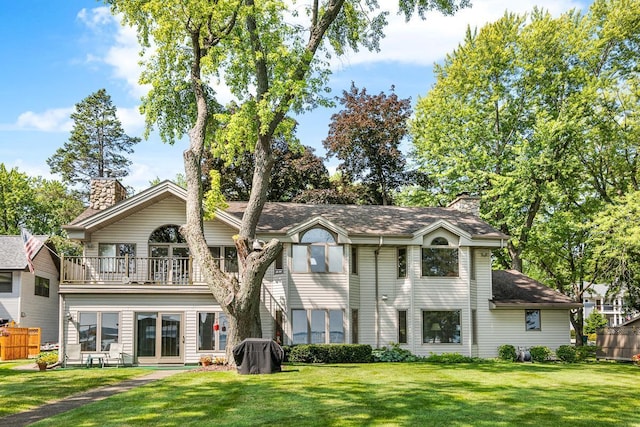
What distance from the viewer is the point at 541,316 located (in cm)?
2719

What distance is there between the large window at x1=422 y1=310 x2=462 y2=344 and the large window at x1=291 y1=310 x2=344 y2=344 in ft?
12.1

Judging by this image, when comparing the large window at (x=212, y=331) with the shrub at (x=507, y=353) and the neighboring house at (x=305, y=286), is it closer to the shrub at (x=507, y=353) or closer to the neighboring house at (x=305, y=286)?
the neighboring house at (x=305, y=286)

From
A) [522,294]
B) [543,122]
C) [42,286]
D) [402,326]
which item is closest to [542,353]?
[522,294]

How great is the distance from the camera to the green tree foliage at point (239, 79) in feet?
68.7

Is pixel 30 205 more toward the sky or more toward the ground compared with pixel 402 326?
more toward the sky

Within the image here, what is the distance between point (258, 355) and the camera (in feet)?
60.8

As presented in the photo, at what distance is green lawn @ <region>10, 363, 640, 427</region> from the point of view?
12.0 m

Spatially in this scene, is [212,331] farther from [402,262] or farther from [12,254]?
[12,254]

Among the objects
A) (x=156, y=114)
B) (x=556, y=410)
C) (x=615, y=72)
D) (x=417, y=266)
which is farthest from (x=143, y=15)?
(x=615, y=72)

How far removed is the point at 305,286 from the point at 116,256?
7521 mm

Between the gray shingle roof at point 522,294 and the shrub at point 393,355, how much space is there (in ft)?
14.8

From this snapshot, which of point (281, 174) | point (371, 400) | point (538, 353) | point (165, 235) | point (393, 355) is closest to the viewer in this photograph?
point (371, 400)

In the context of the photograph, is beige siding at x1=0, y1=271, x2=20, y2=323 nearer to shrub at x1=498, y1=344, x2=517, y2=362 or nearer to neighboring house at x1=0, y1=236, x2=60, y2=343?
neighboring house at x1=0, y1=236, x2=60, y2=343

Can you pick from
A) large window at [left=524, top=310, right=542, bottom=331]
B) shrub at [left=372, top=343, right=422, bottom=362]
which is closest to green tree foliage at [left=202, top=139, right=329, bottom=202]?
shrub at [left=372, top=343, right=422, bottom=362]
